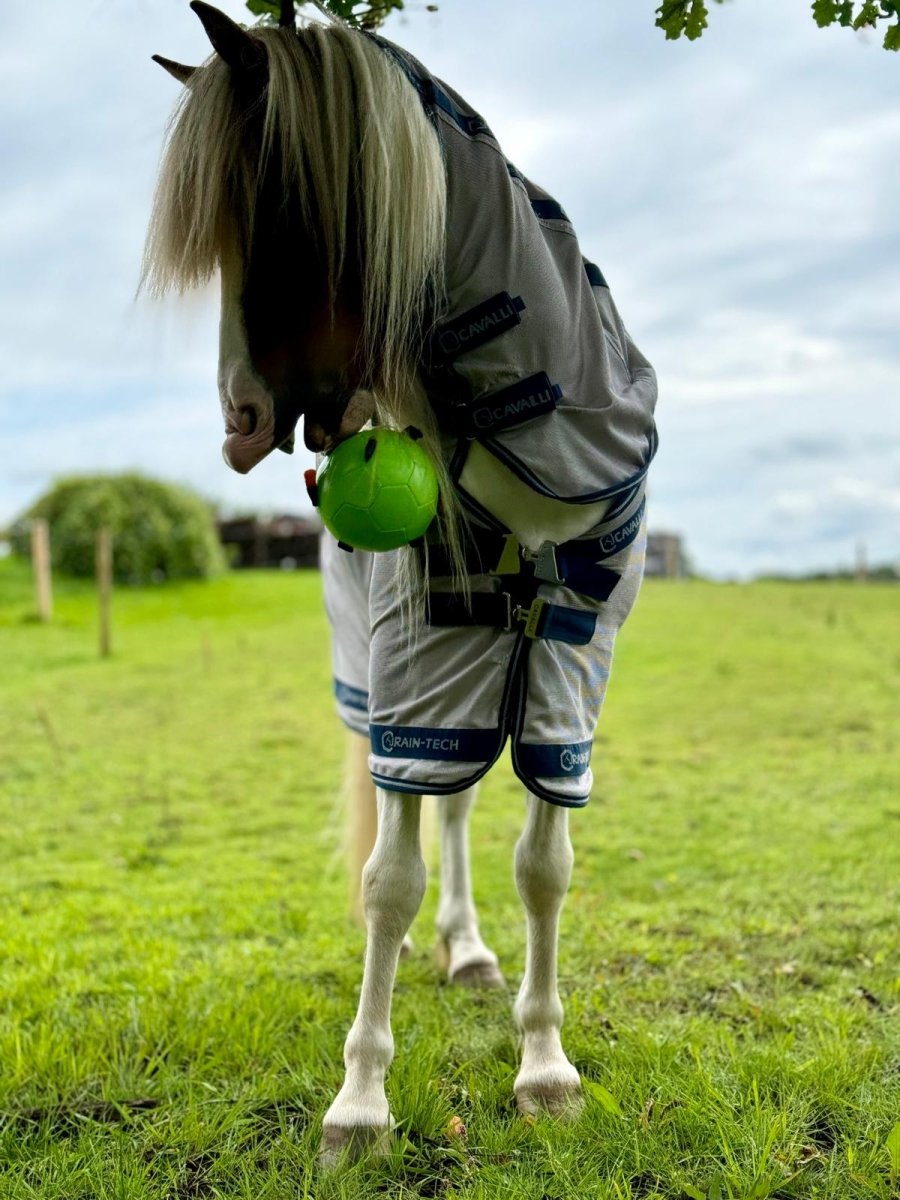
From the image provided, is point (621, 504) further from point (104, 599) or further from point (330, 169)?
point (104, 599)

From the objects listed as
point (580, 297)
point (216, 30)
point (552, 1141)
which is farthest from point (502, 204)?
point (552, 1141)

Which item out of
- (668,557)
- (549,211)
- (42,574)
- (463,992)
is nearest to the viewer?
(549,211)

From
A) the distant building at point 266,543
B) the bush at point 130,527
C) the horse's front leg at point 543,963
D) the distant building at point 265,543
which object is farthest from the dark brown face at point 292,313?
the distant building at point 265,543

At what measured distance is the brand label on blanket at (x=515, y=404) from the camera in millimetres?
2062

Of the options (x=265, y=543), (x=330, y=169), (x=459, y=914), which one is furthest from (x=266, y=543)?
(x=330, y=169)

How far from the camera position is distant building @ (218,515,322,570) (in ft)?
75.7

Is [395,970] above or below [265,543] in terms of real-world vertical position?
below

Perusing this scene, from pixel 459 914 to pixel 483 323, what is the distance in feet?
6.95

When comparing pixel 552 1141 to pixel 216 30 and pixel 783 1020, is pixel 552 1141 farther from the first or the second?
pixel 216 30

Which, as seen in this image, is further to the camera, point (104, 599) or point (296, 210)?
point (104, 599)

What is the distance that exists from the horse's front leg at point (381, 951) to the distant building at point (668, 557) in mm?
18048

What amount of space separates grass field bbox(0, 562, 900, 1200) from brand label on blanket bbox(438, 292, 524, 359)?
164 centimetres

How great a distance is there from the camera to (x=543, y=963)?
101 inches

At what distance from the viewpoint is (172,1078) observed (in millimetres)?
2627
